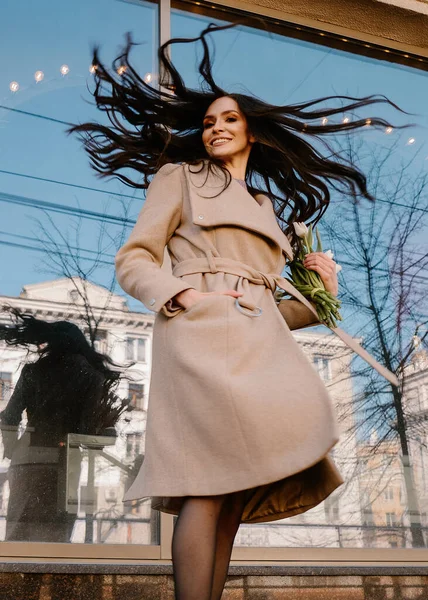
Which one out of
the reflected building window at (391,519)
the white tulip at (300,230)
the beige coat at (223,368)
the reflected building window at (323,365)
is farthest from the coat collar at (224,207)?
the reflected building window at (391,519)

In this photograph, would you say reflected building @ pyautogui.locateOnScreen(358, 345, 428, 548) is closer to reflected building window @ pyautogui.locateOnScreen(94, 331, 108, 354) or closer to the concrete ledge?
the concrete ledge

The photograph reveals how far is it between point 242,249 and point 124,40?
2060mm

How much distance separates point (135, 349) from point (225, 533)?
1.57 meters

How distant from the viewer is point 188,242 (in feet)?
8.03

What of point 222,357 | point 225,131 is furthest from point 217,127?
point 222,357

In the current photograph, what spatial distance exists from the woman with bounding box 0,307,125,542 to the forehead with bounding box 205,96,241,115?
1.31 m

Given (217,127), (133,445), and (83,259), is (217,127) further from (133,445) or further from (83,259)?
(133,445)

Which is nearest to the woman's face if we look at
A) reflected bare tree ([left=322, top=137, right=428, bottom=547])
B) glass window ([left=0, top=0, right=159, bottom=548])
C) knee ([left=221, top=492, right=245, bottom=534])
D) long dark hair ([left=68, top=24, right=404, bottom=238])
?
long dark hair ([left=68, top=24, right=404, bottom=238])

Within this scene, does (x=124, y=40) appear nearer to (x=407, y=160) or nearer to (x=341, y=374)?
(x=407, y=160)

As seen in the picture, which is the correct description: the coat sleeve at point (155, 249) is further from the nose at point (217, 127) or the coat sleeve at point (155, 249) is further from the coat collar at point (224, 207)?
the nose at point (217, 127)

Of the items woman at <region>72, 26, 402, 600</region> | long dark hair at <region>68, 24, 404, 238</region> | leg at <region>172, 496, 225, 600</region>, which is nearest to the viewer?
leg at <region>172, 496, 225, 600</region>

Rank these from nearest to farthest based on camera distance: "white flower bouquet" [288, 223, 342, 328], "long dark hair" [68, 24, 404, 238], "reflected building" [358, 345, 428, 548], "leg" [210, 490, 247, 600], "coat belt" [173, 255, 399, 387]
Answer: "leg" [210, 490, 247, 600], "coat belt" [173, 255, 399, 387], "white flower bouquet" [288, 223, 342, 328], "long dark hair" [68, 24, 404, 238], "reflected building" [358, 345, 428, 548]

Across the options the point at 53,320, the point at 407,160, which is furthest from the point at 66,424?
the point at 407,160

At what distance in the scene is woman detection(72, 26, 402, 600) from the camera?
2.04 meters
